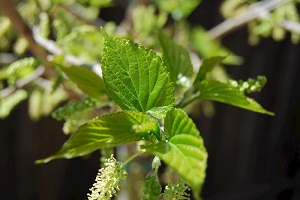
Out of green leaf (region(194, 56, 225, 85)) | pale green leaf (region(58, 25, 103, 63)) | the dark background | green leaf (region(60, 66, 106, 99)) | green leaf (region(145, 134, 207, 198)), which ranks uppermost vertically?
green leaf (region(194, 56, 225, 85))

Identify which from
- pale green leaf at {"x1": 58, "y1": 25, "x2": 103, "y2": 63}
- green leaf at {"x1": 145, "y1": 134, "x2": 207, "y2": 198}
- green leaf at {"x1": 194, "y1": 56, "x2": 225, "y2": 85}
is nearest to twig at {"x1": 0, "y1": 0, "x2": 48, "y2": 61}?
pale green leaf at {"x1": 58, "y1": 25, "x2": 103, "y2": 63}

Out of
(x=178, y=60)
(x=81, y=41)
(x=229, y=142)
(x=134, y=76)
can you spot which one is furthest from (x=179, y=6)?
(x=229, y=142)

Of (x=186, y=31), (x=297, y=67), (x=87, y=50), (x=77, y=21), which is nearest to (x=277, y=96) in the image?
(x=297, y=67)

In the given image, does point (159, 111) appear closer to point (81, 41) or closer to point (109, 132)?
point (109, 132)

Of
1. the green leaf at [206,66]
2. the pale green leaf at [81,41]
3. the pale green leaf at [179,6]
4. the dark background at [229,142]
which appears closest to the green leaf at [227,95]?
the green leaf at [206,66]

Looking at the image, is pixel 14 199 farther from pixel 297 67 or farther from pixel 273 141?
pixel 297 67

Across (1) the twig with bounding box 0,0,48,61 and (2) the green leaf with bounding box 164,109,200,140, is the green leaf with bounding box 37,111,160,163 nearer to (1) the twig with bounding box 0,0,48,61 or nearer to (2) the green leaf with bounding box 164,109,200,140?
(2) the green leaf with bounding box 164,109,200,140

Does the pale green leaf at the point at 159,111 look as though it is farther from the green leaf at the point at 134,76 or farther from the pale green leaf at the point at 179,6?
the pale green leaf at the point at 179,6
